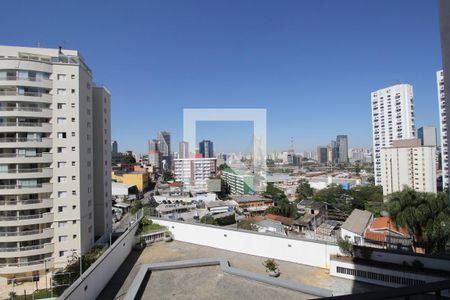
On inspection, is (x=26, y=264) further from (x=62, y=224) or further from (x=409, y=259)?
(x=409, y=259)

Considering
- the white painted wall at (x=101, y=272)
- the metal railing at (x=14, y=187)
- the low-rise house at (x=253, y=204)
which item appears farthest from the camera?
the low-rise house at (x=253, y=204)

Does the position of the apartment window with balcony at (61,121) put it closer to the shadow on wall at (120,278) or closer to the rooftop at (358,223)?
the shadow on wall at (120,278)

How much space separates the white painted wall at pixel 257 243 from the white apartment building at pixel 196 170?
30.1 m

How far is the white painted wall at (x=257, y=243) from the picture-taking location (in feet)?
17.1

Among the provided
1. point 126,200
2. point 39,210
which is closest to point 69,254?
point 39,210

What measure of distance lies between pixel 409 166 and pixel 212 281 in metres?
30.4

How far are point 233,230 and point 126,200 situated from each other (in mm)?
24247

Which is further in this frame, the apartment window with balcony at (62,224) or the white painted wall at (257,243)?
the apartment window with balcony at (62,224)

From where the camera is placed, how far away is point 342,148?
92.4 meters

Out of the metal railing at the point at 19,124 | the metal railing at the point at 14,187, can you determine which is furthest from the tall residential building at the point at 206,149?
the metal railing at the point at 14,187

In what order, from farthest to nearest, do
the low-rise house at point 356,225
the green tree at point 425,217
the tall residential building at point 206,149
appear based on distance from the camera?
the tall residential building at point 206,149
the low-rise house at point 356,225
the green tree at point 425,217

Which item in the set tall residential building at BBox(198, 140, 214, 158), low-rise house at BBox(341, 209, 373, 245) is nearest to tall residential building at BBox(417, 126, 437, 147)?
tall residential building at BBox(198, 140, 214, 158)

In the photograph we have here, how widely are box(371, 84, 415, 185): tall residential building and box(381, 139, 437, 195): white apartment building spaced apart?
2661 mm

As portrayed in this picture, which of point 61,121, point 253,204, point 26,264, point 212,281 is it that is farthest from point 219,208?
point 212,281
